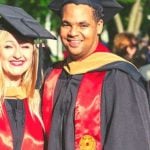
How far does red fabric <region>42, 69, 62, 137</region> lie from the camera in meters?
5.36

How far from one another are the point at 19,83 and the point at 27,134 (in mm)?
440

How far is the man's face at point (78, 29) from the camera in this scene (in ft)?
17.1

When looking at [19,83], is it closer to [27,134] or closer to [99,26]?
[27,134]

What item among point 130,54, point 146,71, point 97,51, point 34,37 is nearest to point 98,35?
point 97,51

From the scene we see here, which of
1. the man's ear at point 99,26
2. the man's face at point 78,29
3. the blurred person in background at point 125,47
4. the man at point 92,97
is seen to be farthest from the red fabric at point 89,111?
the blurred person in background at point 125,47

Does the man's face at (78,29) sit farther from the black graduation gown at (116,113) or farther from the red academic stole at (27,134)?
the red academic stole at (27,134)

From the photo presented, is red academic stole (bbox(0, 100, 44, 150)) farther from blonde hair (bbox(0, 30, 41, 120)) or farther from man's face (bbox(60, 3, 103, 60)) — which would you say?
man's face (bbox(60, 3, 103, 60))

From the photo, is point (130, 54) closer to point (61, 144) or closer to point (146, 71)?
point (146, 71)

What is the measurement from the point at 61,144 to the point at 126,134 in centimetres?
50

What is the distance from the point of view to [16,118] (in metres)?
5.22

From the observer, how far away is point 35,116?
17.5ft

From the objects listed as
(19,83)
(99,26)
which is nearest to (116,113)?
(99,26)

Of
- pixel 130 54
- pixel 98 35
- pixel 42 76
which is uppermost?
pixel 98 35

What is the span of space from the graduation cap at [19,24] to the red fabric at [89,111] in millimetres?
503
